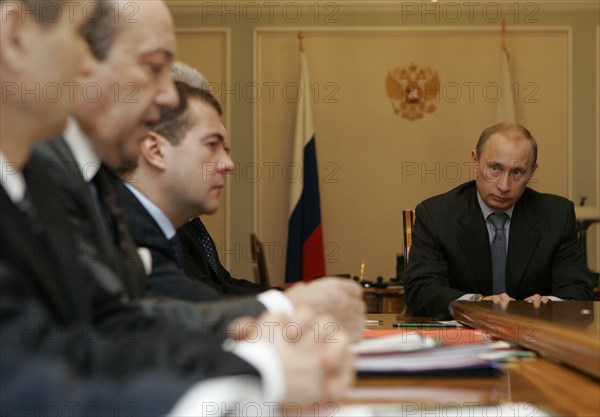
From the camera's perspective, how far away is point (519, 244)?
4449 millimetres

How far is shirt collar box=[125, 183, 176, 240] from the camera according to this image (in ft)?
8.46

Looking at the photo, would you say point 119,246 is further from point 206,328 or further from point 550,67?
point 550,67

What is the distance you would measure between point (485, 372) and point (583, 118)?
27.3 feet

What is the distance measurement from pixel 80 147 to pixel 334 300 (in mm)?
623

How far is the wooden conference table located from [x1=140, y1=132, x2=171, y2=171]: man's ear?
31.7 inches

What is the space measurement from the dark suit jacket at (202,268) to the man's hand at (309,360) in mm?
2038

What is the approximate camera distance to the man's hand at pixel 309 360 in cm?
110

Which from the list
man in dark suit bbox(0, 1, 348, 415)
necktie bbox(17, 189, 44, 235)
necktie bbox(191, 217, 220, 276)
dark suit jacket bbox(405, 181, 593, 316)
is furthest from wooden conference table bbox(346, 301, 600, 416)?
dark suit jacket bbox(405, 181, 593, 316)

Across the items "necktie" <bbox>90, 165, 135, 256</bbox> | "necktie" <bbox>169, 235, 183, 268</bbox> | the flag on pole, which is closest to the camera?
"necktie" <bbox>90, 165, 135, 256</bbox>

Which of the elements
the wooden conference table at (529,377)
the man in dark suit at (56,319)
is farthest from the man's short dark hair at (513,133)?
the man in dark suit at (56,319)

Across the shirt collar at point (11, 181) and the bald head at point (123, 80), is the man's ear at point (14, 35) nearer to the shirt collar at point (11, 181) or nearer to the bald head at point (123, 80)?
the shirt collar at point (11, 181)

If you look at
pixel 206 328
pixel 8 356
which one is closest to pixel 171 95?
pixel 206 328

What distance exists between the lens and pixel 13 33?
3.84ft

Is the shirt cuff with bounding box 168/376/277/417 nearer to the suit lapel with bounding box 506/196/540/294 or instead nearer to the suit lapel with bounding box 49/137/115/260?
the suit lapel with bounding box 49/137/115/260
